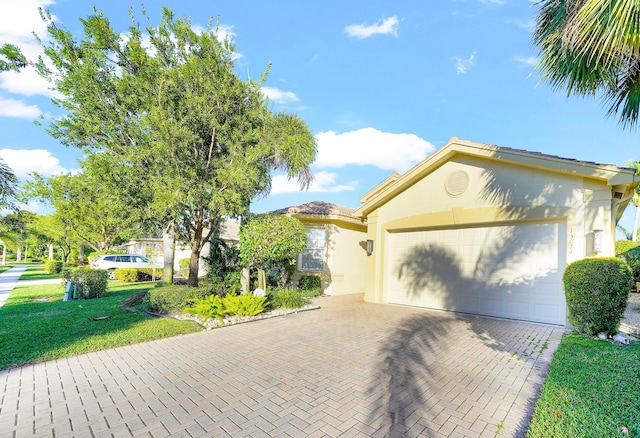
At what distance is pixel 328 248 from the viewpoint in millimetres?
13445

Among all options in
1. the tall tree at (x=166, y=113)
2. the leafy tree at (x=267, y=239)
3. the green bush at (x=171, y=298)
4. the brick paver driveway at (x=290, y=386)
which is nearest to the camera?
the brick paver driveway at (x=290, y=386)

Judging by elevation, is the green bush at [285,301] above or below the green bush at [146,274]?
above

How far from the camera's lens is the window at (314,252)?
13.2 meters

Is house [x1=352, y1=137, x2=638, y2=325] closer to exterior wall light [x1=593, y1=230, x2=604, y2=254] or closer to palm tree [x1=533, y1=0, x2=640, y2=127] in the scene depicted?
exterior wall light [x1=593, y1=230, x2=604, y2=254]

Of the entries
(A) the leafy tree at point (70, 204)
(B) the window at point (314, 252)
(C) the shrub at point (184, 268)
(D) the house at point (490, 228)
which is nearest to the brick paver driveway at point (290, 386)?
(D) the house at point (490, 228)

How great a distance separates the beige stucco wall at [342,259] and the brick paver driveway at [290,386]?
20.7ft

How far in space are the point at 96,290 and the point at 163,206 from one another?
727 cm

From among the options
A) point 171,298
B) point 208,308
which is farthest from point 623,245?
point 171,298

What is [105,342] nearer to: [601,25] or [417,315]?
[417,315]

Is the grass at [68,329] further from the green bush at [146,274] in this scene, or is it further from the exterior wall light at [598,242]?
the exterior wall light at [598,242]

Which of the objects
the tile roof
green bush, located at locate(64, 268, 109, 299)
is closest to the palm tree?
the tile roof

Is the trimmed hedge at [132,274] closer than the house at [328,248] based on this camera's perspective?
No

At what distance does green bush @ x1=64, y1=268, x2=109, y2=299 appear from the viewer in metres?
11.7

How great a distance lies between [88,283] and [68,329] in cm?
576
